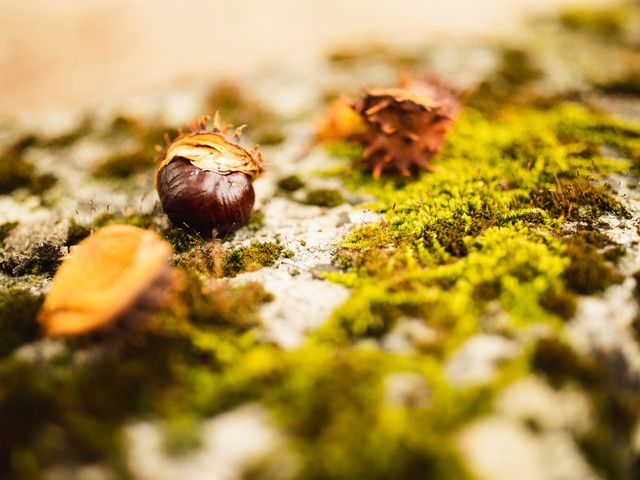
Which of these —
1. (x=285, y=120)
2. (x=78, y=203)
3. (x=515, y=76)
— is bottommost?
(x=78, y=203)

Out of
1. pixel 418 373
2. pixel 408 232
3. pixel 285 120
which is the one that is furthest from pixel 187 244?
pixel 285 120

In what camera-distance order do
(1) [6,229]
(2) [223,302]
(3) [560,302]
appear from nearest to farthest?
(3) [560,302] < (2) [223,302] < (1) [6,229]

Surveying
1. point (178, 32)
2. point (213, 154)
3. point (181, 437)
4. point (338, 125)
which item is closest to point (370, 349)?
point (181, 437)

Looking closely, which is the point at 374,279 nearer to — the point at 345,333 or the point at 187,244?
the point at 345,333

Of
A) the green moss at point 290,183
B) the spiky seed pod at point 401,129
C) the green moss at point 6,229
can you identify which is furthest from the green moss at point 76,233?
the spiky seed pod at point 401,129

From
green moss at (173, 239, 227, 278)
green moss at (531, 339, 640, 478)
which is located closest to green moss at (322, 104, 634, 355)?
green moss at (531, 339, 640, 478)

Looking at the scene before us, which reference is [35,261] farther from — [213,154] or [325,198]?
[325,198]
